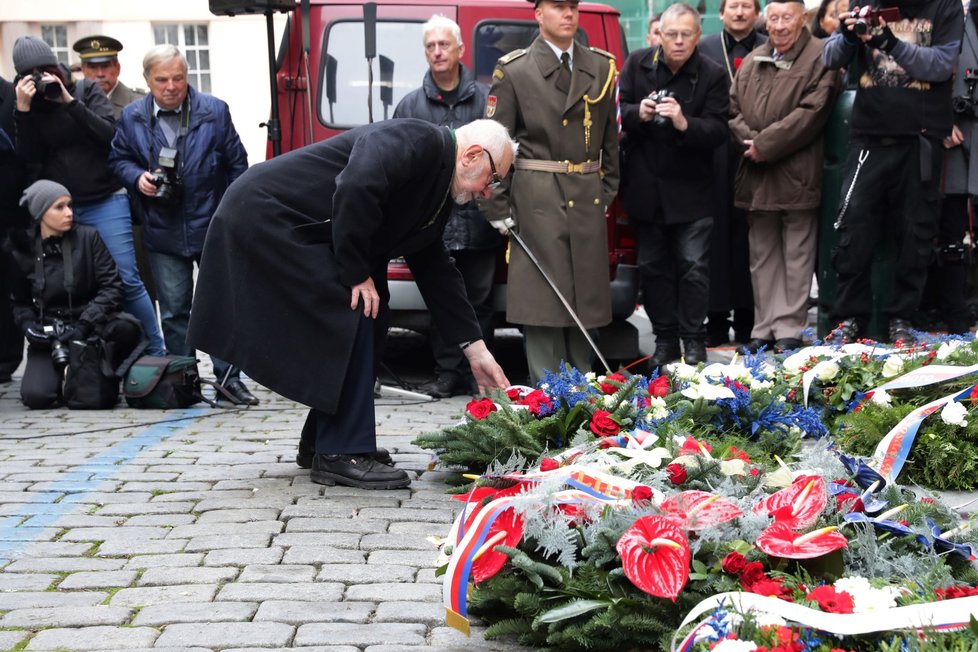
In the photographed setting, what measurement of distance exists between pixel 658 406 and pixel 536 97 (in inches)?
101

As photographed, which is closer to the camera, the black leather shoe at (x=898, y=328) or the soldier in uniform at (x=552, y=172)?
the soldier in uniform at (x=552, y=172)

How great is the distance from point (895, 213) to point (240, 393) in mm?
3832

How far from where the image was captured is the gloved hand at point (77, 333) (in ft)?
26.7

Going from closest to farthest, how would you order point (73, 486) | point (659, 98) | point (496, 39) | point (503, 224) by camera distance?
1. point (73, 486)
2. point (503, 224)
3. point (659, 98)
4. point (496, 39)

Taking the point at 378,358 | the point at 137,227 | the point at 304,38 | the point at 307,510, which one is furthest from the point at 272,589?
the point at 137,227

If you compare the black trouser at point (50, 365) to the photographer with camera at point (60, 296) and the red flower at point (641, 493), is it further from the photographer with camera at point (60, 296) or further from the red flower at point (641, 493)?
the red flower at point (641, 493)

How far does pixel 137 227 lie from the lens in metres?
9.76

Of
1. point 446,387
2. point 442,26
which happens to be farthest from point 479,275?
point 442,26

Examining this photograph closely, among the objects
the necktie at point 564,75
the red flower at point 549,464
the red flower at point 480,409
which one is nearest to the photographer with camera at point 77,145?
the necktie at point 564,75

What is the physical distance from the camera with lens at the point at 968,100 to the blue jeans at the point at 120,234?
16.1 feet

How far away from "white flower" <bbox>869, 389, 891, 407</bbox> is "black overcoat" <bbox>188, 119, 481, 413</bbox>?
1819 mm

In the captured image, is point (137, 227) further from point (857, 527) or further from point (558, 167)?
point (857, 527)

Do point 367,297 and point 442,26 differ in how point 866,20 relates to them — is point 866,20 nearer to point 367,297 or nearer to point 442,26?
point 442,26

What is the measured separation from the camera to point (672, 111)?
793cm
